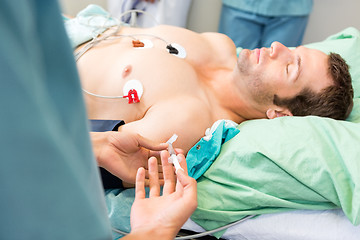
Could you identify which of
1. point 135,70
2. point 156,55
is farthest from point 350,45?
point 135,70

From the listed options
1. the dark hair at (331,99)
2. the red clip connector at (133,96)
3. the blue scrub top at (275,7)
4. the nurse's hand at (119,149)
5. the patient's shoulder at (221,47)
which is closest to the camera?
the nurse's hand at (119,149)

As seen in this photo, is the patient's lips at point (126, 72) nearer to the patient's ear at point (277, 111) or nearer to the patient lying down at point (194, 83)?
the patient lying down at point (194, 83)

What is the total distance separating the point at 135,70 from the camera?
1.27 m

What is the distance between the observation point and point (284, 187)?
103 cm

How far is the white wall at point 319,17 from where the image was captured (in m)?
2.38

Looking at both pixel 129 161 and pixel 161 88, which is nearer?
pixel 129 161

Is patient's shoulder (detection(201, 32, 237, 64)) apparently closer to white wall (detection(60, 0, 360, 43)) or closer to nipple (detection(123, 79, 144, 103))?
nipple (detection(123, 79, 144, 103))

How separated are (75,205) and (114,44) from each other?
4.07ft

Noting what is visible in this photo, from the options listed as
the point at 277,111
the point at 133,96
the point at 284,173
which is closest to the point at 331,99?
the point at 277,111

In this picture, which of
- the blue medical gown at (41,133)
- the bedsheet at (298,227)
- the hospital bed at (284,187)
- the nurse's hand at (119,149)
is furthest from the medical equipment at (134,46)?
the blue medical gown at (41,133)

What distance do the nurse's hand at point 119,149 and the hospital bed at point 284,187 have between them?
137 millimetres

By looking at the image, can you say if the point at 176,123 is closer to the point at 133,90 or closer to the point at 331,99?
the point at 133,90

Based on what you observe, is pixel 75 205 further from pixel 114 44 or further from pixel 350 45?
pixel 350 45

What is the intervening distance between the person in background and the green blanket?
1.08 meters
